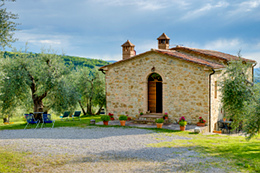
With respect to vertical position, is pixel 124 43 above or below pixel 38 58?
above

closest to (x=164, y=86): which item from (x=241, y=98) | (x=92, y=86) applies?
(x=241, y=98)

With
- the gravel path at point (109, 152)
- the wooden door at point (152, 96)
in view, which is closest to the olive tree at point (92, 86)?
the wooden door at point (152, 96)

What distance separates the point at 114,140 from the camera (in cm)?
1124

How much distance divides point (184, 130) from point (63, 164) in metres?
7.77

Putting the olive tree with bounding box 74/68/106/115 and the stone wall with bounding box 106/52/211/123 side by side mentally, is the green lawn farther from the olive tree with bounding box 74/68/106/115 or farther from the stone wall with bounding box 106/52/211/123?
the olive tree with bounding box 74/68/106/115

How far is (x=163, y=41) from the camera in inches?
814

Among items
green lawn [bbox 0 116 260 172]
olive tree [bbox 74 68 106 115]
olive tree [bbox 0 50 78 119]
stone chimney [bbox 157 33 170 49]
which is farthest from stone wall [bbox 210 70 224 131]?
olive tree [bbox 74 68 106 115]

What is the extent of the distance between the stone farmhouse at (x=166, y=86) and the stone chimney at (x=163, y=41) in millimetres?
3617

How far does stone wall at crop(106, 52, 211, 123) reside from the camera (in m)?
14.9

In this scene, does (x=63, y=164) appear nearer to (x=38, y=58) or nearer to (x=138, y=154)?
(x=138, y=154)

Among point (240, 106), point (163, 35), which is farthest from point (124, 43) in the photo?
point (240, 106)

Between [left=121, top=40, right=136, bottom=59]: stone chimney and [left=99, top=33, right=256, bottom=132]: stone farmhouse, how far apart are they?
2943mm

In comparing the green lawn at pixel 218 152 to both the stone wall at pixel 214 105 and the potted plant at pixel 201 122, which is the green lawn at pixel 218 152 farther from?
the stone wall at pixel 214 105

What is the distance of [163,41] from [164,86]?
6.03 m
